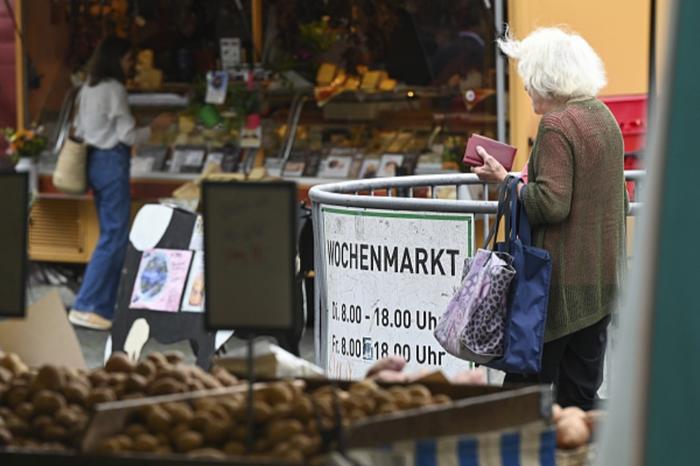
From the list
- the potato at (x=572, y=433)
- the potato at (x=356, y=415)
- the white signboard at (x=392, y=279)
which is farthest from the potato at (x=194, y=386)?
the white signboard at (x=392, y=279)

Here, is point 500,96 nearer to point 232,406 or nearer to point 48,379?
point 48,379

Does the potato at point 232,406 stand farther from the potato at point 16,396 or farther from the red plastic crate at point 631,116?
the red plastic crate at point 631,116

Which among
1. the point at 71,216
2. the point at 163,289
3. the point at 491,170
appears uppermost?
the point at 491,170

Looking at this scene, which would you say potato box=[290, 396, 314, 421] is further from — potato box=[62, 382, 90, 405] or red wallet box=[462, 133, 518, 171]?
red wallet box=[462, 133, 518, 171]

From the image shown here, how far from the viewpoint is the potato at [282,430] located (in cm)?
336

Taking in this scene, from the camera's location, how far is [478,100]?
10.7 m

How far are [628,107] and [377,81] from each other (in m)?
2.92

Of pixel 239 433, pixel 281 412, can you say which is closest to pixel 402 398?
pixel 281 412

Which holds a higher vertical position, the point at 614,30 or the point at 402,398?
the point at 614,30

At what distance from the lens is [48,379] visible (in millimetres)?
3758

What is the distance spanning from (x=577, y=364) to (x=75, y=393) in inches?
105

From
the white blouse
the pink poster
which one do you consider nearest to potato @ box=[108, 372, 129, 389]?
the pink poster

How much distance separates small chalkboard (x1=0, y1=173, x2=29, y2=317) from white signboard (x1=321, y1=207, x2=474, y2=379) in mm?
2656

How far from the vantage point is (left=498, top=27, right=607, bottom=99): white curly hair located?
5.75 metres
